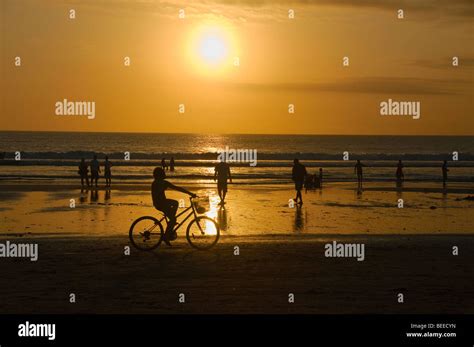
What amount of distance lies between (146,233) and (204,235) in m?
1.41

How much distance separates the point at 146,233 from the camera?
15836mm

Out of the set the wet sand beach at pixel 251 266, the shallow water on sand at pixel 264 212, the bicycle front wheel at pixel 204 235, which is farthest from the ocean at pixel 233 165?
the bicycle front wheel at pixel 204 235

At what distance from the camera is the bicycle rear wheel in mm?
15914

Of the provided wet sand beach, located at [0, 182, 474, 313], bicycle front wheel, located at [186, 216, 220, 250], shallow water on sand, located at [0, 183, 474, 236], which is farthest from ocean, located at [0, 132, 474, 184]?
bicycle front wheel, located at [186, 216, 220, 250]

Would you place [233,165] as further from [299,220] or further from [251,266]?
[251,266]

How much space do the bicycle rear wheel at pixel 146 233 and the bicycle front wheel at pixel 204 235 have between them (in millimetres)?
728

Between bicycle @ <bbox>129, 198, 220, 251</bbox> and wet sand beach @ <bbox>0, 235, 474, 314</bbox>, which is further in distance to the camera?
bicycle @ <bbox>129, 198, 220, 251</bbox>

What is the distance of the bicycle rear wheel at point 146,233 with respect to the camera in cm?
1591

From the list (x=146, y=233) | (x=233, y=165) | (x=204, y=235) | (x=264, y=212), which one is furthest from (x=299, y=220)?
(x=233, y=165)

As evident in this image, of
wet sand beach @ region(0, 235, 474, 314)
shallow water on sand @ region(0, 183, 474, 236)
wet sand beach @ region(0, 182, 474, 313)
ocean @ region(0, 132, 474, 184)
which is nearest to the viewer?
wet sand beach @ region(0, 235, 474, 314)

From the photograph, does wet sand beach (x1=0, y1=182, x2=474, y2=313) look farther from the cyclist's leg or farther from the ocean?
the ocean

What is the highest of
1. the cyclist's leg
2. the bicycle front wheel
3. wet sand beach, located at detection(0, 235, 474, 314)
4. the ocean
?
the ocean

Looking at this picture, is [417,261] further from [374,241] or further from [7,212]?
[7,212]

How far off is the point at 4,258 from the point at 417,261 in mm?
8785
